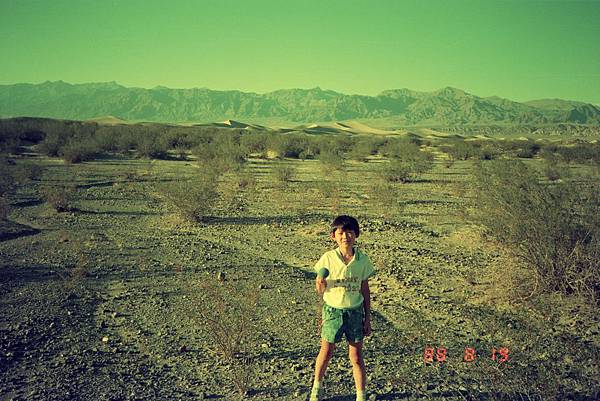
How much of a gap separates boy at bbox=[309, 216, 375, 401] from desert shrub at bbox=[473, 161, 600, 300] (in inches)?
168

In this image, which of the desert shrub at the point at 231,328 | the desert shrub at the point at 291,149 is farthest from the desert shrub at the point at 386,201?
the desert shrub at the point at 291,149

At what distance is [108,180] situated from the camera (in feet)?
74.1

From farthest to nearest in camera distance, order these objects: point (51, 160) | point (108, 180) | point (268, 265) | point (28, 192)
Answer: point (51, 160) → point (108, 180) → point (28, 192) → point (268, 265)

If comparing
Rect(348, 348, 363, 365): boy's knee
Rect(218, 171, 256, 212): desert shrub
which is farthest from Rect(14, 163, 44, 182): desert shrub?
Rect(348, 348, 363, 365): boy's knee

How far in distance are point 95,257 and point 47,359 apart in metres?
4.51

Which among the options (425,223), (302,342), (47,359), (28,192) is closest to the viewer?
(47,359)

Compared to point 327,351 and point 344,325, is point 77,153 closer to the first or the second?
point 327,351

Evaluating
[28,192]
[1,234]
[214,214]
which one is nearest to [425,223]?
[214,214]

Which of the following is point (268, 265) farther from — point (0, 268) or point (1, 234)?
point (1, 234)

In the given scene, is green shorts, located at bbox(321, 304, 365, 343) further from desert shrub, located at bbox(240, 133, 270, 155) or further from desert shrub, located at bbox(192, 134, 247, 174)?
desert shrub, located at bbox(240, 133, 270, 155)

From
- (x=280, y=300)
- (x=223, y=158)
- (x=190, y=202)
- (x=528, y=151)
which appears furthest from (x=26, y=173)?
(x=528, y=151)
